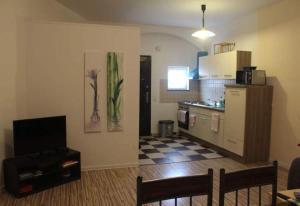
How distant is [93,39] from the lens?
4.02 metres

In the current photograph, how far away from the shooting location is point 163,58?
682cm

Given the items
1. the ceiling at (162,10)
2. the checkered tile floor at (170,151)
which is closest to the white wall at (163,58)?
the ceiling at (162,10)

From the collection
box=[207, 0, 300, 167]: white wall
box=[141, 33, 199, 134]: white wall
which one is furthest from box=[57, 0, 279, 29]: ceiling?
box=[141, 33, 199, 134]: white wall

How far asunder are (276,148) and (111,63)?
10.6 feet

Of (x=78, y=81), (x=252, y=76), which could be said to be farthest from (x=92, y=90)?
(x=252, y=76)

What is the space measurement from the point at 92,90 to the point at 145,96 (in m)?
2.79

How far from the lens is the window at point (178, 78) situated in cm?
702

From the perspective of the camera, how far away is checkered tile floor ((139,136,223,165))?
4820 mm

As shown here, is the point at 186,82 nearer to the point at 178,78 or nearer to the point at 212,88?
the point at 178,78

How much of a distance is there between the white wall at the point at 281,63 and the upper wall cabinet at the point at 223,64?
0.72 feet

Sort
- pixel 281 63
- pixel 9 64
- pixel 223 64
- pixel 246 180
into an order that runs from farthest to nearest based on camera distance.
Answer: pixel 223 64
pixel 281 63
pixel 9 64
pixel 246 180

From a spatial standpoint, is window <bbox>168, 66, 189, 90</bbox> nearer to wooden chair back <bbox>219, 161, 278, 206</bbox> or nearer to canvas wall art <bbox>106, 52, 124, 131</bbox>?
canvas wall art <bbox>106, 52, 124, 131</bbox>

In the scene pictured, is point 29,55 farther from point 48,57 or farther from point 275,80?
point 275,80

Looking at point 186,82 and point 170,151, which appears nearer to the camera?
point 170,151
